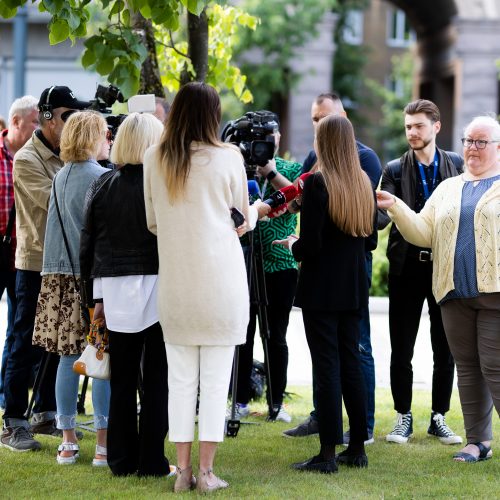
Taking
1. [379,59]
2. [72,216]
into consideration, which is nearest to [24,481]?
[72,216]

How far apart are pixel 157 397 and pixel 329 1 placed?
2697cm

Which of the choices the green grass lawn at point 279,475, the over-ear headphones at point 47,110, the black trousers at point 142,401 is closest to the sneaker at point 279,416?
the green grass lawn at point 279,475

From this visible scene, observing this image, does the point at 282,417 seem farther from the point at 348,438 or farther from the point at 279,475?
the point at 279,475

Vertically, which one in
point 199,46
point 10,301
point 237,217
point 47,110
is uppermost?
point 199,46

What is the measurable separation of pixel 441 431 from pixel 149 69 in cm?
398

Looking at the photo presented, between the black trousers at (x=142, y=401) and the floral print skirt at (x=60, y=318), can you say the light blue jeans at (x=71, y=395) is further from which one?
the black trousers at (x=142, y=401)

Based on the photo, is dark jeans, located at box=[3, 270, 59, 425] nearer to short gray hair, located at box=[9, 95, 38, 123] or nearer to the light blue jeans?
the light blue jeans

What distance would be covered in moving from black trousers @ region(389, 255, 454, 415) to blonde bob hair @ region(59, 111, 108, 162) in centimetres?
216

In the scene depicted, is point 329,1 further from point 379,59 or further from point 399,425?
point 399,425

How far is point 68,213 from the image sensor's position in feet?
20.1

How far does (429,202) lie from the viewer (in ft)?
21.8

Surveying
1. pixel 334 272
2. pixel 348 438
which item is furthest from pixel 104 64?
pixel 348 438

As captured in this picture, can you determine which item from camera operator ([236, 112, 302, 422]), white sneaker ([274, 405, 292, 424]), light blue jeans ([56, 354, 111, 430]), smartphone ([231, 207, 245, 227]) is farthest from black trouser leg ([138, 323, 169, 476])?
white sneaker ([274, 405, 292, 424])

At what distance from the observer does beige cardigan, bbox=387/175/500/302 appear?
242 inches
